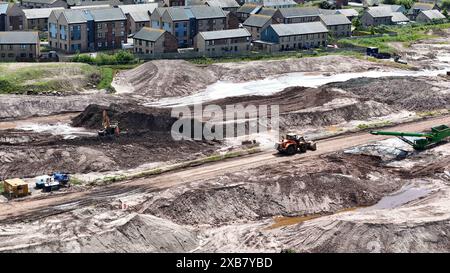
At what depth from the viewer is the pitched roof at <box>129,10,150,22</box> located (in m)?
92.8

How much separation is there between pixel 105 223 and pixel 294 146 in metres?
18.0

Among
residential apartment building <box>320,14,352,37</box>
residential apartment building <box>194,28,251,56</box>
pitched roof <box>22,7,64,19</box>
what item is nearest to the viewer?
residential apartment building <box>194,28,251,56</box>

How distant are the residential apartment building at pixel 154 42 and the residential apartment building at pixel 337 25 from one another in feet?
81.6

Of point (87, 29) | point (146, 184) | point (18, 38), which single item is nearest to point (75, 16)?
point (87, 29)

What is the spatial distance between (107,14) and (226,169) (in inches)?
1718

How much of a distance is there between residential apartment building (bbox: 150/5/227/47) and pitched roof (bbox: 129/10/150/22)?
8.32 feet

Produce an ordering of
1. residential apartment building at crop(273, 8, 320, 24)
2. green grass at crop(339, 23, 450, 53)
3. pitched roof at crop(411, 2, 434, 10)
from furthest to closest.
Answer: pitched roof at crop(411, 2, 434, 10)
residential apartment building at crop(273, 8, 320, 24)
green grass at crop(339, 23, 450, 53)

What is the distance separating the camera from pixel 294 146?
168ft

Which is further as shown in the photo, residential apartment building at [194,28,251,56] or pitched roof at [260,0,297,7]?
pitched roof at [260,0,297,7]

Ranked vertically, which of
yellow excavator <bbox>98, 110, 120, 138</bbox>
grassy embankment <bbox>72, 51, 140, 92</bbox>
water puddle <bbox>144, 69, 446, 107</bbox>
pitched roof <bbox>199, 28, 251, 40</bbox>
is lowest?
yellow excavator <bbox>98, 110, 120, 138</bbox>

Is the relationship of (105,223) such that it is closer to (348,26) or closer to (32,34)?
(32,34)

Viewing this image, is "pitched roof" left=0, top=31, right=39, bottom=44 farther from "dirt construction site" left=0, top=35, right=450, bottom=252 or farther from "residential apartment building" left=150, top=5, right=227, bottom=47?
"residential apartment building" left=150, top=5, right=227, bottom=47

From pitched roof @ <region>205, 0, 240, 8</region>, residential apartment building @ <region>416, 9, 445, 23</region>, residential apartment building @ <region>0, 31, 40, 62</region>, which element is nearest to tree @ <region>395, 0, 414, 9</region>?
residential apartment building @ <region>416, 9, 445, 23</region>
